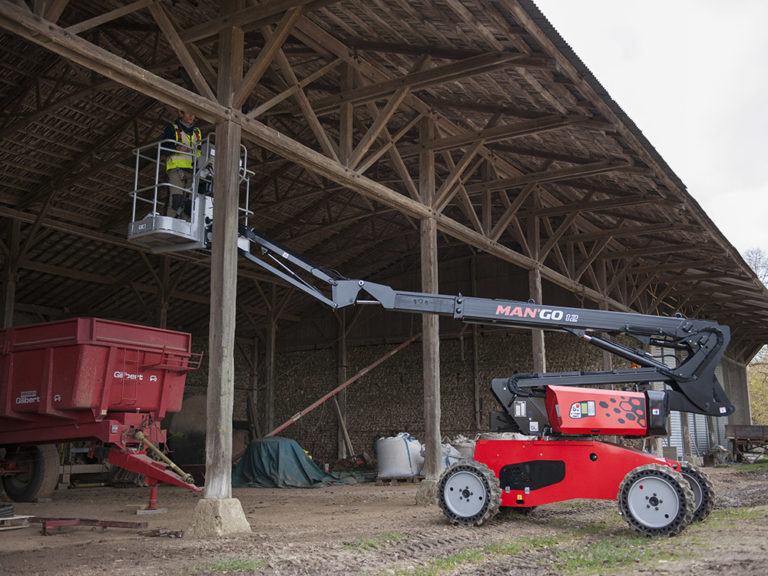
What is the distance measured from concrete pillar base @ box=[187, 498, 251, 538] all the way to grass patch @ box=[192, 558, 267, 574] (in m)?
1.55

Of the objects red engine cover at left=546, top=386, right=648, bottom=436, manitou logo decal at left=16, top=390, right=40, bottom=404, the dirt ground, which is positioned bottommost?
the dirt ground

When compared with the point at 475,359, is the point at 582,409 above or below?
below

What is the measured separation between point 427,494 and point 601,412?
4266mm

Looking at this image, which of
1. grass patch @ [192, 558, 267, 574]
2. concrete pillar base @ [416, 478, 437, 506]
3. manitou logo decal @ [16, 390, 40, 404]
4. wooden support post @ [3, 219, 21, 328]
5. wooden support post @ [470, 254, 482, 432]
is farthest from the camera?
wooden support post @ [470, 254, 482, 432]

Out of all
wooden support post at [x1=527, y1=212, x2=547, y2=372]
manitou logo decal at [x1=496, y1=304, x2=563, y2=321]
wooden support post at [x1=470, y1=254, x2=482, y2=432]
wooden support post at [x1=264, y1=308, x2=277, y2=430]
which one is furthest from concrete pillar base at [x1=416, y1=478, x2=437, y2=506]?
wooden support post at [x1=264, y1=308, x2=277, y2=430]

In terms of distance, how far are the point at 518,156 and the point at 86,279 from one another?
1222cm

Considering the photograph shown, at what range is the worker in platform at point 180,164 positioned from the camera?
8.68 meters

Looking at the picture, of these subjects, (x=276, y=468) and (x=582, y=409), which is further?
(x=276, y=468)

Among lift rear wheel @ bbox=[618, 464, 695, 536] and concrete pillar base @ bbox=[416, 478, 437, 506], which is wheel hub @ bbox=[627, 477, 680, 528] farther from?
concrete pillar base @ bbox=[416, 478, 437, 506]

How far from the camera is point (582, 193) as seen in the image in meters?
16.1

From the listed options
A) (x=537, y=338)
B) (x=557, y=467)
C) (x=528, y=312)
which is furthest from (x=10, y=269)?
(x=557, y=467)

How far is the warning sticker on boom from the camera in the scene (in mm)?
7910

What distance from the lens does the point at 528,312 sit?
8.29 meters

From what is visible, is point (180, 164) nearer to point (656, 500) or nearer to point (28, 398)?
point (28, 398)
